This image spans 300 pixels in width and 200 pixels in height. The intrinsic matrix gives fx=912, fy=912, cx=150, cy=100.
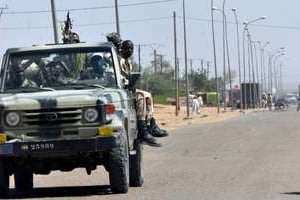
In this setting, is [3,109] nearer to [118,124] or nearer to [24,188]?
[118,124]

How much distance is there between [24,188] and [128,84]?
115 inches

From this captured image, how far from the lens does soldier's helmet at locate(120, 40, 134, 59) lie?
1633cm

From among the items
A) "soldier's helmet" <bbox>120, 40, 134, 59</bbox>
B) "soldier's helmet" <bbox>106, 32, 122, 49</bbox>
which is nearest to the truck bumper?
"soldier's helmet" <bbox>120, 40, 134, 59</bbox>

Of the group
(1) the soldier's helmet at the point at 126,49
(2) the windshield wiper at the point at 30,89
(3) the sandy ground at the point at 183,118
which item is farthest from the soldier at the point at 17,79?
(3) the sandy ground at the point at 183,118

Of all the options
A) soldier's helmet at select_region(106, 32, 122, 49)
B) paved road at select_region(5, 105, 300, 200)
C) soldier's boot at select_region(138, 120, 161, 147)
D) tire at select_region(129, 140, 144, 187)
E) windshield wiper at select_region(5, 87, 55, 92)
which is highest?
soldier's helmet at select_region(106, 32, 122, 49)

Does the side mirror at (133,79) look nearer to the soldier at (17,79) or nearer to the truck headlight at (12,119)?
the soldier at (17,79)

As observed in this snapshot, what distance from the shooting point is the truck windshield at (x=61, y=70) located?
14930 millimetres

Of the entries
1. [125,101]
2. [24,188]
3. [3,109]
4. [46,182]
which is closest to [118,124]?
[125,101]

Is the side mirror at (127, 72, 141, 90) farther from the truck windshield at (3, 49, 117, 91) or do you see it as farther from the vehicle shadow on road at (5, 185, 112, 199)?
the vehicle shadow on road at (5, 185, 112, 199)

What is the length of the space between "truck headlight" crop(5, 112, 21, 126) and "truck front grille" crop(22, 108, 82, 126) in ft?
0.30

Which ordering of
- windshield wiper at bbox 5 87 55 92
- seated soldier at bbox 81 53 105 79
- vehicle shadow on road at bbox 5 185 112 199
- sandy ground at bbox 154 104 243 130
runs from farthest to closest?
sandy ground at bbox 154 104 243 130, seated soldier at bbox 81 53 105 79, vehicle shadow on road at bbox 5 185 112 199, windshield wiper at bbox 5 87 55 92

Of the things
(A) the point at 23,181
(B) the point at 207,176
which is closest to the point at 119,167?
(A) the point at 23,181

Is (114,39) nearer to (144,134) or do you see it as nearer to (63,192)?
(144,134)

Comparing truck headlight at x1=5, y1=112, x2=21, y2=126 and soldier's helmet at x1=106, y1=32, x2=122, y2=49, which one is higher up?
soldier's helmet at x1=106, y1=32, x2=122, y2=49
